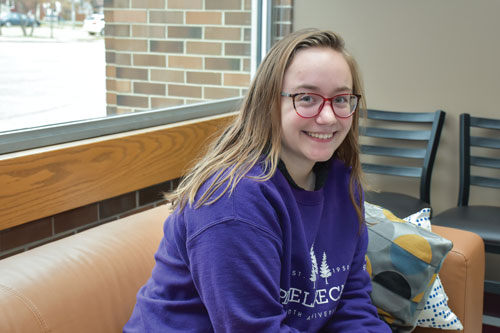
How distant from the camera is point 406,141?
3193 millimetres

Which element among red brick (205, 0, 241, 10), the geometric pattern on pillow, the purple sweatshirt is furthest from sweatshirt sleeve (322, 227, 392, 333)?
red brick (205, 0, 241, 10)

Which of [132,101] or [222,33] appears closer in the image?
[132,101]

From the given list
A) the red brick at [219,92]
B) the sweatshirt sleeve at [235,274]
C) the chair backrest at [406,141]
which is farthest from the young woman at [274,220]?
the chair backrest at [406,141]

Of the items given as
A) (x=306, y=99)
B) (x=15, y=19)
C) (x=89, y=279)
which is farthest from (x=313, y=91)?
(x=15, y=19)

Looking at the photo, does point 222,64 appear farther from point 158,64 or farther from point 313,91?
point 313,91

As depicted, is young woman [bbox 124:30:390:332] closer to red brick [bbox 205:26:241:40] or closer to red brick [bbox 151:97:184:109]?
red brick [bbox 151:97:184:109]

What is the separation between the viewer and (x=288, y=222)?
117cm

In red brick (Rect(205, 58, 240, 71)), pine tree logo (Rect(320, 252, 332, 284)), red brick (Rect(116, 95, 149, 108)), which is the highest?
red brick (Rect(205, 58, 240, 71))

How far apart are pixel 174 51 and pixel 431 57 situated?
1.40 meters

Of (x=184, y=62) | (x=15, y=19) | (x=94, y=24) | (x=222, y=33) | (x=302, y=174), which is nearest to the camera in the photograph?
(x=302, y=174)

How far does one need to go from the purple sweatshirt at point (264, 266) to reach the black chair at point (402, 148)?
1421 millimetres

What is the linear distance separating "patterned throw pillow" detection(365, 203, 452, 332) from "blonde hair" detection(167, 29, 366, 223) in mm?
590

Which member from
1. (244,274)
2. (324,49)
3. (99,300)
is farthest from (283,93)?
(99,300)

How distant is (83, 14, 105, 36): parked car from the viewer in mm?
2117
